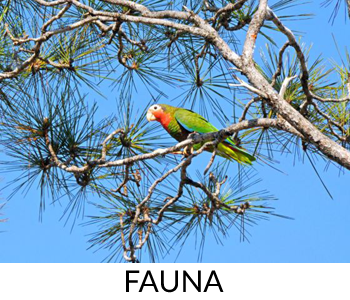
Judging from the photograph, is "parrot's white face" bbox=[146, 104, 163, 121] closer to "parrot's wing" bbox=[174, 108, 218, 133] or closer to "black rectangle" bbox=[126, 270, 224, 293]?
"parrot's wing" bbox=[174, 108, 218, 133]

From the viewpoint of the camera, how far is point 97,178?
209 cm

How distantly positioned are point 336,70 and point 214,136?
2.43 ft

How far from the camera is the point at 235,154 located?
90.0 inches

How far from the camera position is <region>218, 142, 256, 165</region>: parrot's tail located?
7.38 ft

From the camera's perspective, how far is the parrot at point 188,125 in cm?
229

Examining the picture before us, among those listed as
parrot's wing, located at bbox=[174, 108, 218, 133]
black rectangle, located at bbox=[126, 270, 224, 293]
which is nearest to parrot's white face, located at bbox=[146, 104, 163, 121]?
parrot's wing, located at bbox=[174, 108, 218, 133]

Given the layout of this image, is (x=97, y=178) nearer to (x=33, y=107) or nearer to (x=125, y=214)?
(x=125, y=214)

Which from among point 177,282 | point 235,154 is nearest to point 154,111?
point 235,154

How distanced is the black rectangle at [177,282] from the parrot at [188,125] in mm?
776

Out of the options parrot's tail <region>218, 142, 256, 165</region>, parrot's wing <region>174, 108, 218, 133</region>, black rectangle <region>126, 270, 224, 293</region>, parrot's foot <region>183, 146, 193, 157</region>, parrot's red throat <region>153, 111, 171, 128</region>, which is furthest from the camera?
parrot's red throat <region>153, 111, 171, 128</region>

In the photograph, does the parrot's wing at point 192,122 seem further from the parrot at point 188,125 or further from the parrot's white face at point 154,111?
the parrot's white face at point 154,111

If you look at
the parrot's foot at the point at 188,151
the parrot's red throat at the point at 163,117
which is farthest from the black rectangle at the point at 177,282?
the parrot's red throat at the point at 163,117

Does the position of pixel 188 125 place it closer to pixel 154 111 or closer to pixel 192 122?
pixel 192 122

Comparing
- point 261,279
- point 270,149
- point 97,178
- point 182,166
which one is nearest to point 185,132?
point 270,149
